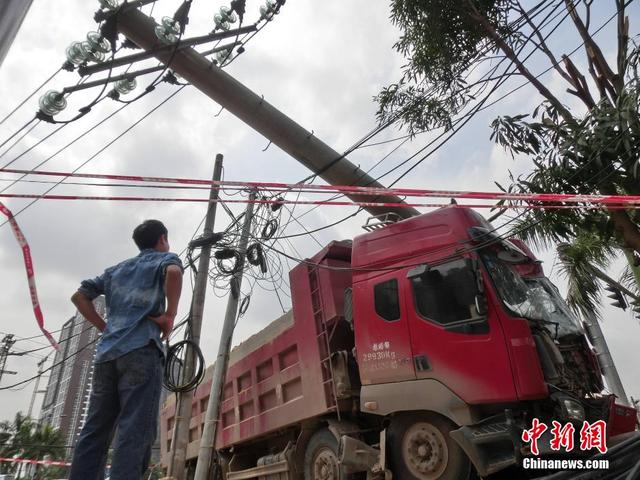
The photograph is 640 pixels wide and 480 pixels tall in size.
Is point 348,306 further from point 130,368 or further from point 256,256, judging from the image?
point 256,256

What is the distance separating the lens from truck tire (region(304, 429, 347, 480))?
4.92 meters

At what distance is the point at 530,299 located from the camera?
453 centimetres

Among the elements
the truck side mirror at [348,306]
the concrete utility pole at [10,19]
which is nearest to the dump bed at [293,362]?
the truck side mirror at [348,306]

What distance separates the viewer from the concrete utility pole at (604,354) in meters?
8.36

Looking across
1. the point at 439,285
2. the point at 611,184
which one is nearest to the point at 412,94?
the point at 611,184

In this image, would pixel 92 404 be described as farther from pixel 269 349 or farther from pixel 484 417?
pixel 269 349

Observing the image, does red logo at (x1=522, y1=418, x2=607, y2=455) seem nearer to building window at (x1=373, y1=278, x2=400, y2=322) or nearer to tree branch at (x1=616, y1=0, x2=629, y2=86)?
building window at (x1=373, y1=278, x2=400, y2=322)

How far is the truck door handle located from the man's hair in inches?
113

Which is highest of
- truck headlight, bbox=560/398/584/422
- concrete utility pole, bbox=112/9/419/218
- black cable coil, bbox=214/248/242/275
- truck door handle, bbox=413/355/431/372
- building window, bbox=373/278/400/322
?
concrete utility pole, bbox=112/9/419/218

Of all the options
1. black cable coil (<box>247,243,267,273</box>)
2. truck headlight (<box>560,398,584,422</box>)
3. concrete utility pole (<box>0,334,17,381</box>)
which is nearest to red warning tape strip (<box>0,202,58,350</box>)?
truck headlight (<box>560,398,584,422</box>)

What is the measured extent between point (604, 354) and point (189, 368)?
750 cm

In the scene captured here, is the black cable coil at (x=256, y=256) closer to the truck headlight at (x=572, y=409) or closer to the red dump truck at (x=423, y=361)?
the red dump truck at (x=423, y=361)

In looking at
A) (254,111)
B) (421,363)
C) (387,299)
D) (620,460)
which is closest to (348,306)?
(387,299)

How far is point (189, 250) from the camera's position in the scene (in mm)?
7992
